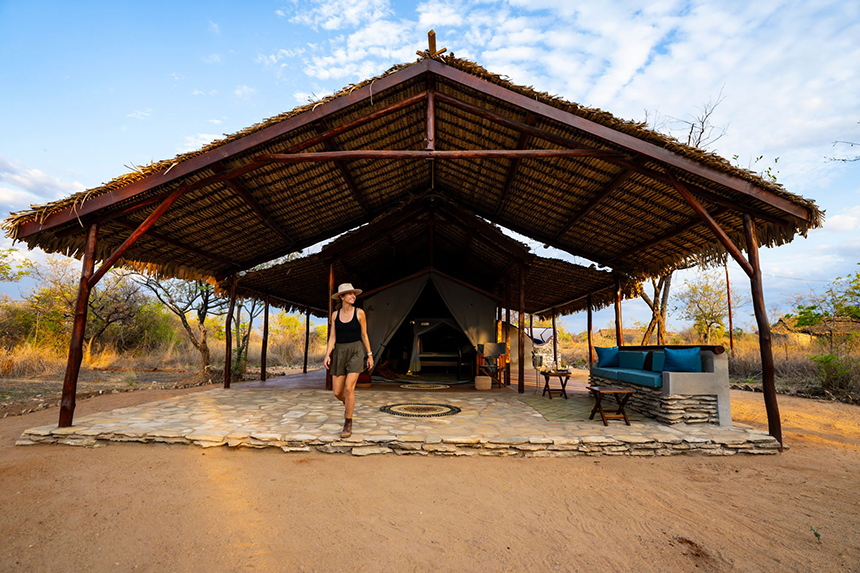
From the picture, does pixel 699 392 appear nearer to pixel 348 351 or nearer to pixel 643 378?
pixel 643 378

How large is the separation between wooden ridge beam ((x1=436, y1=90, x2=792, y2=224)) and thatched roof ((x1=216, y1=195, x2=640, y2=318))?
284 cm

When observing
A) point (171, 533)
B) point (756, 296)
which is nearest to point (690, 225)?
point (756, 296)

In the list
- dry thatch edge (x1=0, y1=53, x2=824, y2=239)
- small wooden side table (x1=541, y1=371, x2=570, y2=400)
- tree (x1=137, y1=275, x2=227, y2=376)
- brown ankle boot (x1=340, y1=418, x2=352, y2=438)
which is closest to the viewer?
brown ankle boot (x1=340, y1=418, x2=352, y2=438)

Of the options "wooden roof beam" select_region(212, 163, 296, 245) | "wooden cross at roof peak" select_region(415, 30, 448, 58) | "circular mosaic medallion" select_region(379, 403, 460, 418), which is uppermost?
"wooden cross at roof peak" select_region(415, 30, 448, 58)

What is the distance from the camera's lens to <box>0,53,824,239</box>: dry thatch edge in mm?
4195

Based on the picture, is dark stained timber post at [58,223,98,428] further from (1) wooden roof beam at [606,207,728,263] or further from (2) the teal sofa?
(1) wooden roof beam at [606,207,728,263]

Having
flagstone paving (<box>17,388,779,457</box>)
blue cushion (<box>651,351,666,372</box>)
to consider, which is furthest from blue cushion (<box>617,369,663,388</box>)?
flagstone paving (<box>17,388,779,457</box>)

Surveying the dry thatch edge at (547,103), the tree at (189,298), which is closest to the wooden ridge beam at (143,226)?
the dry thatch edge at (547,103)

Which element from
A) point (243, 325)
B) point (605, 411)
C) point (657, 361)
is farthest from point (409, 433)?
point (243, 325)

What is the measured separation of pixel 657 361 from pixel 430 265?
5090 mm

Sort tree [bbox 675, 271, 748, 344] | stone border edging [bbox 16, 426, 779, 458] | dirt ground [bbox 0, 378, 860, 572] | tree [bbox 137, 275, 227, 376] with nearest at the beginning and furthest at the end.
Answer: dirt ground [bbox 0, 378, 860, 572]
stone border edging [bbox 16, 426, 779, 458]
tree [bbox 137, 275, 227, 376]
tree [bbox 675, 271, 748, 344]

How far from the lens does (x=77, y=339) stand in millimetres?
4469

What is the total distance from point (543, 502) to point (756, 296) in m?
3.46

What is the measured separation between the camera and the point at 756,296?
4.48 metres
